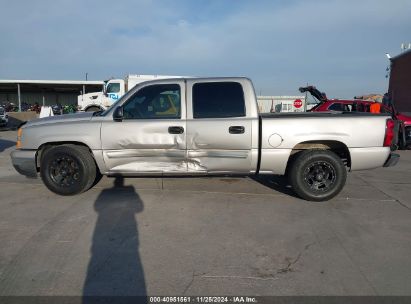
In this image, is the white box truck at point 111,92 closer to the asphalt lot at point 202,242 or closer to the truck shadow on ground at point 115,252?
the asphalt lot at point 202,242

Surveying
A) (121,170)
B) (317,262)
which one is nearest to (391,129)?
(317,262)

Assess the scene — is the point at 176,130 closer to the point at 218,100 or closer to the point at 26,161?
the point at 218,100

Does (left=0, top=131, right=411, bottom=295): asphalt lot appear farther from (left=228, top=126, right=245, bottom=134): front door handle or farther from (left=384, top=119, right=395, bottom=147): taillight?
(left=228, top=126, right=245, bottom=134): front door handle

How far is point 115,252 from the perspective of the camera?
359 cm

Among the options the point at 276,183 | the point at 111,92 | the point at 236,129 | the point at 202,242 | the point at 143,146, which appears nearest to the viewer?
the point at 202,242

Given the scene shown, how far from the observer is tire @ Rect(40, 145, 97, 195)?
532cm


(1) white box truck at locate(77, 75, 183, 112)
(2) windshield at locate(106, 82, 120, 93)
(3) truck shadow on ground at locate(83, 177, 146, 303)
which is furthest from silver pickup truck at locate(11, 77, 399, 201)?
(2) windshield at locate(106, 82, 120, 93)

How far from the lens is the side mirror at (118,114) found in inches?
202

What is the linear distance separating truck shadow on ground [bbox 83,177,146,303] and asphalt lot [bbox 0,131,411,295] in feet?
0.04

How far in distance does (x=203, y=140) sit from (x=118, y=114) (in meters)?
1.33

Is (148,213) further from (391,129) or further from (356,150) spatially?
(391,129)

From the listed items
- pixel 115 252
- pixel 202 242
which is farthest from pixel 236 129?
pixel 115 252

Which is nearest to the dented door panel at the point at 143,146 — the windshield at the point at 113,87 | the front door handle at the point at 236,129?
the front door handle at the point at 236,129

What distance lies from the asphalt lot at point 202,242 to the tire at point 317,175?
0.61 feet
